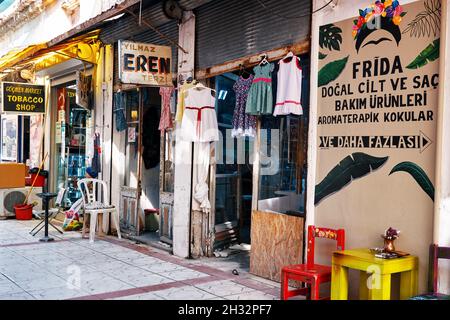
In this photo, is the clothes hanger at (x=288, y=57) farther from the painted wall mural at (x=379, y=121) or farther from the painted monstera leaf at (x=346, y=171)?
the painted monstera leaf at (x=346, y=171)

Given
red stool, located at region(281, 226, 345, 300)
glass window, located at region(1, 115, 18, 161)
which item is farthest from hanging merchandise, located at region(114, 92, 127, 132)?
glass window, located at region(1, 115, 18, 161)

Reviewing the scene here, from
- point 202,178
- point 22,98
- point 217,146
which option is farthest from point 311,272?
point 22,98

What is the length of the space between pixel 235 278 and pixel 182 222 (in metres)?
1.90

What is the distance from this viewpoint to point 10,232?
10.8 meters

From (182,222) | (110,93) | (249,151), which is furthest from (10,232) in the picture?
(249,151)

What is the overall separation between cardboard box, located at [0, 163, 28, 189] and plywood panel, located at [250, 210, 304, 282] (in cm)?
829

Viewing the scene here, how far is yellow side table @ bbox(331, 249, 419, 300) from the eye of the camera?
15.2ft

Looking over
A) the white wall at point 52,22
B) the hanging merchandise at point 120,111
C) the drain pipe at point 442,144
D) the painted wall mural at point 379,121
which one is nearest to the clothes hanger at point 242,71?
the painted wall mural at point 379,121

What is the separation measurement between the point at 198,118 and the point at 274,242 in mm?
2341

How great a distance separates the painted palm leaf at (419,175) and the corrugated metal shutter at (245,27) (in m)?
2.18

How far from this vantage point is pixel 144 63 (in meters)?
8.10

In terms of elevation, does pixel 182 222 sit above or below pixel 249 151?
below

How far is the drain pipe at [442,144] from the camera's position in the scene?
477 cm
